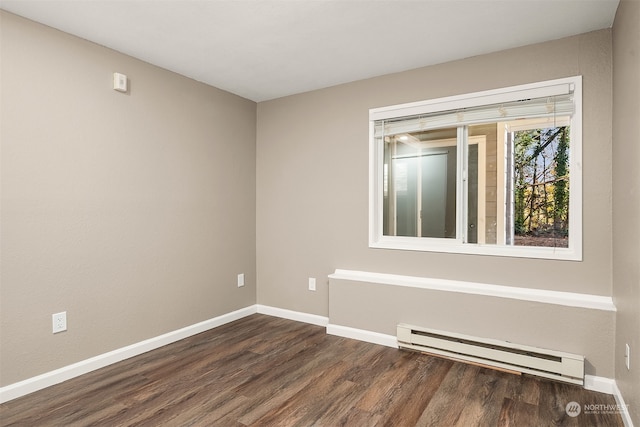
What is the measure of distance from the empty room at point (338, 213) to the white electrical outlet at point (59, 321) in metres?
0.02

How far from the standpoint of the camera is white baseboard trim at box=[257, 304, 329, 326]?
3639 millimetres

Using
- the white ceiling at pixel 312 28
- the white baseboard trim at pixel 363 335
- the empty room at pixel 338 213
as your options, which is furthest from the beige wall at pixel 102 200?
the white baseboard trim at pixel 363 335

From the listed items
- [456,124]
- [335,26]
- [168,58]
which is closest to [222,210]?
[168,58]

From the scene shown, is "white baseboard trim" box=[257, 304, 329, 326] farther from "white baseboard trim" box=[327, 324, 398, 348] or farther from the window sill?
the window sill

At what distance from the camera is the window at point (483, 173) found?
2607 mm

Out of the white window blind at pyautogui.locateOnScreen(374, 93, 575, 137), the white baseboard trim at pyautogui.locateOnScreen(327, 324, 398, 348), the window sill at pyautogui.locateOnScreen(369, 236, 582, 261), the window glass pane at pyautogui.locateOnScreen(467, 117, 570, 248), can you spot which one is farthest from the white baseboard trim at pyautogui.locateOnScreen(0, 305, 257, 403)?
the window glass pane at pyautogui.locateOnScreen(467, 117, 570, 248)

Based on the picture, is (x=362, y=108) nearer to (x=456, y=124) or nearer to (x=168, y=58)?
(x=456, y=124)

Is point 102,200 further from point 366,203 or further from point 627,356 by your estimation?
point 627,356

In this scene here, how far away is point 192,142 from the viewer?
3.35 meters

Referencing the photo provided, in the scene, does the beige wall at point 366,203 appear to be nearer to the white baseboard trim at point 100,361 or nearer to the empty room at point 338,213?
the empty room at point 338,213

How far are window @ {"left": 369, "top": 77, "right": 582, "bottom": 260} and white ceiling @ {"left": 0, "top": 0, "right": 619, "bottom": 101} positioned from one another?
40cm

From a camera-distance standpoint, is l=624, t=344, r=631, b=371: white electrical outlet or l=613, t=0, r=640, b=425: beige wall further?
l=624, t=344, r=631, b=371: white electrical outlet

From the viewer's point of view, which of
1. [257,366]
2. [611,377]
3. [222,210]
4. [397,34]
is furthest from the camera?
[222,210]

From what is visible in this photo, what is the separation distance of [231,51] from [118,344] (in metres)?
2.45
